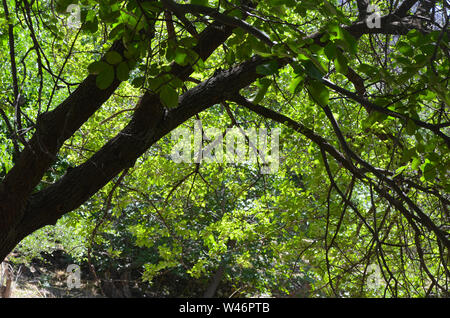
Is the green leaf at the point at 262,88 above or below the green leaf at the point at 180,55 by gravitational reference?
below

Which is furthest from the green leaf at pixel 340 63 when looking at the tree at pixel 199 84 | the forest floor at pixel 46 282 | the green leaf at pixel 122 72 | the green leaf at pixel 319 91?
the forest floor at pixel 46 282

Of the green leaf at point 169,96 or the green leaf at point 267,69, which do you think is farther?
the green leaf at point 169,96

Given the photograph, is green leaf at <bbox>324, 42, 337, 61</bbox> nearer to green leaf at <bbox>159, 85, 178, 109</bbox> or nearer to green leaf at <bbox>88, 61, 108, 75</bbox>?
green leaf at <bbox>159, 85, 178, 109</bbox>

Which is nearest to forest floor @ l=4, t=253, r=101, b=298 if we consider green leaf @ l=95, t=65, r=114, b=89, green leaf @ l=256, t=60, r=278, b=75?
green leaf @ l=95, t=65, r=114, b=89

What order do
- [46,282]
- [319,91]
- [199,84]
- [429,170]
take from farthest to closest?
[46,282], [199,84], [429,170], [319,91]

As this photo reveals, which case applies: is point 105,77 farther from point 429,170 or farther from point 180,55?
point 429,170

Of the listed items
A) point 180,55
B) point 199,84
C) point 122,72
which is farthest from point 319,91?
point 199,84

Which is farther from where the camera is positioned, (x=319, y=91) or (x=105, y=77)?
(x=105, y=77)

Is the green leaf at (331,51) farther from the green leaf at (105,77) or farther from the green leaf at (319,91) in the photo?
the green leaf at (105,77)

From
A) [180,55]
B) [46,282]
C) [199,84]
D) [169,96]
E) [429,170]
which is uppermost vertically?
[46,282]

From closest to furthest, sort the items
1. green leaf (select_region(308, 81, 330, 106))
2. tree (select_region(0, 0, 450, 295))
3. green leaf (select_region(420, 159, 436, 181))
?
green leaf (select_region(308, 81, 330, 106))
tree (select_region(0, 0, 450, 295))
green leaf (select_region(420, 159, 436, 181))
